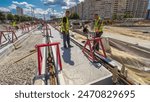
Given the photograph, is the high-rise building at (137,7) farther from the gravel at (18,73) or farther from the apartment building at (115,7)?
the gravel at (18,73)

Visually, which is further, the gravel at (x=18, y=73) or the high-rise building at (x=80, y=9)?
the high-rise building at (x=80, y=9)

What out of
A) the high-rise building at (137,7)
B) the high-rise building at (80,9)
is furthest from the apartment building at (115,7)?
the high-rise building at (80,9)

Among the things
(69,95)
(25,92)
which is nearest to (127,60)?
(69,95)

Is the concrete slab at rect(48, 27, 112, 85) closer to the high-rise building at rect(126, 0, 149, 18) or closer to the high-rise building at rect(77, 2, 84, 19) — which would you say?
the high-rise building at rect(126, 0, 149, 18)

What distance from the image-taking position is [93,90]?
3.36 m

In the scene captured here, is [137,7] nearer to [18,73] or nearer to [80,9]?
[80,9]

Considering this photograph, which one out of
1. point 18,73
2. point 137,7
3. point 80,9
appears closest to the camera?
point 18,73

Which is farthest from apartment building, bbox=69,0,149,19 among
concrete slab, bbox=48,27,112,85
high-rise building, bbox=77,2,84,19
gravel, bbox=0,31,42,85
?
concrete slab, bbox=48,27,112,85

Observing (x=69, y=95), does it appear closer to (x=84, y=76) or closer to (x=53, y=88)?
(x=53, y=88)

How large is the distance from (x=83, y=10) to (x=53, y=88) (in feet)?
455

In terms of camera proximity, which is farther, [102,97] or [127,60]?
[127,60]

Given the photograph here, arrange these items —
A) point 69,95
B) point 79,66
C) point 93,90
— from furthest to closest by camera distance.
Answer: point 79,66 → point 93,90 → point 69,95

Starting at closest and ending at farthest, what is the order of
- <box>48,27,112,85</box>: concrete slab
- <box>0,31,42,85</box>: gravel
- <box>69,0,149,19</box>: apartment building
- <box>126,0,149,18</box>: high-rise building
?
<box>48,27,112,85</box>: concrete slab → <box>0,31,42,85</box>: gravel → <box>69,0,149,19</box>: apartment building → <box>126,0,149,18</box>: high-rise building

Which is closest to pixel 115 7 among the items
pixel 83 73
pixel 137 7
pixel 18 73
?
pixel 137 7
